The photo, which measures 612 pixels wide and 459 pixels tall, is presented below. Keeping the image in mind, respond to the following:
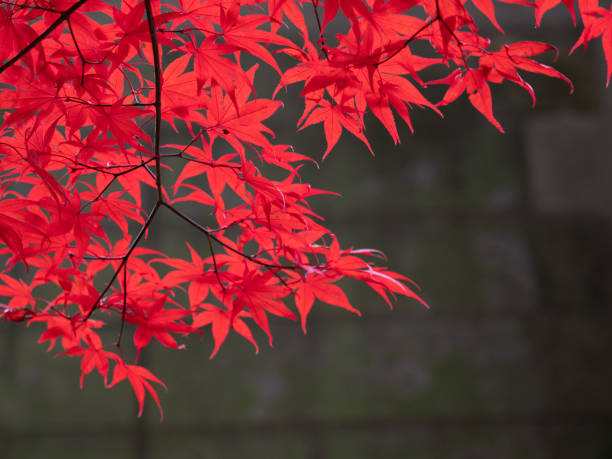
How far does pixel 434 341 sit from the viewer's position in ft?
6.85

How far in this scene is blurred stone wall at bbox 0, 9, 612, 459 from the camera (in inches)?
78.4

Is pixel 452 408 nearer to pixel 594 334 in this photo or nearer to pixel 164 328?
pixel 594 334

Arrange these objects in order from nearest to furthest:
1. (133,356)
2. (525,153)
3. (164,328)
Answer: (164,328)
(133,356)
(525,153)


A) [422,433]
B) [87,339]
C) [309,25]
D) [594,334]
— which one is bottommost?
[422,433]

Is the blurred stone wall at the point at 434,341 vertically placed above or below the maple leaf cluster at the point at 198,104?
below

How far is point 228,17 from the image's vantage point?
0.53 m

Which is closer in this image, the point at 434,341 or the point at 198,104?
the point at 198,104

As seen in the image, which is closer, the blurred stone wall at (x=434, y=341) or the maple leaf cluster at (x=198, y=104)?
the maple leaf cluster at (x=198, y=104)

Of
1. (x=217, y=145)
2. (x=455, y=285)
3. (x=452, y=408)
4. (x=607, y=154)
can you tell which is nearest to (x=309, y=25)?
(x=217, y=145)

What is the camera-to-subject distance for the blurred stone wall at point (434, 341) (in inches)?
78.4

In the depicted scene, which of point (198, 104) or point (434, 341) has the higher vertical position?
point (198, 104)

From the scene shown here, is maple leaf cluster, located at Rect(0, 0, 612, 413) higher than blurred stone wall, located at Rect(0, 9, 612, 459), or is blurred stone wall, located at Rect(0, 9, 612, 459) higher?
maple leaf cluster, located at Rect(0, 0, 612, 413)

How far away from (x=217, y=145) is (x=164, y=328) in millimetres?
1499

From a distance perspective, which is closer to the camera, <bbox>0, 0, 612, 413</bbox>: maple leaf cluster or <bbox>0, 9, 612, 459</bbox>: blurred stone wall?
<bbox>0, 0, 612, 413</bbox>: maple leaf cluster
